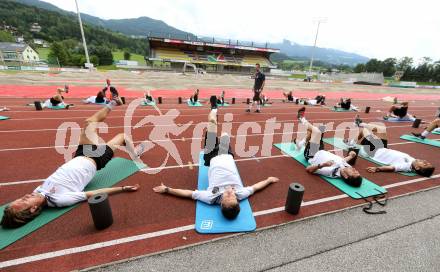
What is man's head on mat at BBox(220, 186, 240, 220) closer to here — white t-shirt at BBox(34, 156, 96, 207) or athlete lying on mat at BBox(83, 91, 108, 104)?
white t-shirt at BBox(34, 156, 96, 207)

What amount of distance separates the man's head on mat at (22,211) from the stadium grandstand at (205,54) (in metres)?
50.0

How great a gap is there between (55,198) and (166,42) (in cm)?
5595

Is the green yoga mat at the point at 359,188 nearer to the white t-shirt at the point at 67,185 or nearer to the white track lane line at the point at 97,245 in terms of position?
the white track lane line at the point at 97,245

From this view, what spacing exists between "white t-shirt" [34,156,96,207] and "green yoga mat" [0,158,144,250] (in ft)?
Answer: 0.54

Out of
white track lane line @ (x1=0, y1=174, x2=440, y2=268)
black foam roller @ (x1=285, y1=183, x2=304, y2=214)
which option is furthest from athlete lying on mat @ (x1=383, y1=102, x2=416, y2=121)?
white track lane line @ (x1=0, y1=174, x2=440, y2=268)

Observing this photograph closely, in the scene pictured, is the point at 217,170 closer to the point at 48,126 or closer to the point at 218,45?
the point at 48,126

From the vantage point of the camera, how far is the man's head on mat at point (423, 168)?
4.76 m

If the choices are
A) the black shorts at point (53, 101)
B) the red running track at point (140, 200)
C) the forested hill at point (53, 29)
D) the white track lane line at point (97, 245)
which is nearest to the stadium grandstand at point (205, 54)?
the black shorts at point (53, 101)

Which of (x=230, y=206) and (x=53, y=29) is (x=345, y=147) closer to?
(x=230, y=206)

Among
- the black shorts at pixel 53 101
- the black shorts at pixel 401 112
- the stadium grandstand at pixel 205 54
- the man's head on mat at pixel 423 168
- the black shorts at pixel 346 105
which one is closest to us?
the man's head on mat at pixel 423 168

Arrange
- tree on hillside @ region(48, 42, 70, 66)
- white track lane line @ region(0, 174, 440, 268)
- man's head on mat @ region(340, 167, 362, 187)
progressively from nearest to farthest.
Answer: white track lane line @ region(0, 174, 440, 268) → man's head on mat @ region(340, 167, 362, 187) → tree on hillside @ region(48, 42, 70, 66)

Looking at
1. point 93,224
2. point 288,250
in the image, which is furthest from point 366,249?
point 93,224

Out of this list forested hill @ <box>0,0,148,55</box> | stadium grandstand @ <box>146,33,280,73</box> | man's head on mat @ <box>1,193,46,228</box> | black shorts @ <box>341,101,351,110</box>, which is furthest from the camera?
forested hill @ <box>0,0,148,55</box>

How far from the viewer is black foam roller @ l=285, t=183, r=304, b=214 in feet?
10.9
